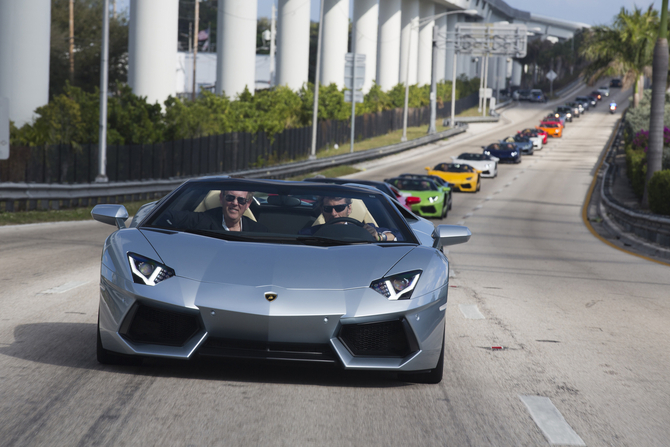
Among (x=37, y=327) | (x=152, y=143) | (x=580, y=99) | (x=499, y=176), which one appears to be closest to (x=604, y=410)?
(x=37, y=327)

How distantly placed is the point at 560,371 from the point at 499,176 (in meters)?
45.2

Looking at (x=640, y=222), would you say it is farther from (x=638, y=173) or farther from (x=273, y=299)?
(x=273, y=299)

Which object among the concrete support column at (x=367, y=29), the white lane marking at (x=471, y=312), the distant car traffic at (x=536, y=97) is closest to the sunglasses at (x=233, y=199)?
the white lane marking at (x=471, y=312)

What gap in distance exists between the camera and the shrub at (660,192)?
80.0ft

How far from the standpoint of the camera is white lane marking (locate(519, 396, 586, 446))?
477cm

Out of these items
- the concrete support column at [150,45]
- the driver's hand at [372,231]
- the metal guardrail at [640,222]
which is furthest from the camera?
the concrete support column at [150,45]

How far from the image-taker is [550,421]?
5.14 metres

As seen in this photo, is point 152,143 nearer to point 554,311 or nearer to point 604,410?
point 554,311

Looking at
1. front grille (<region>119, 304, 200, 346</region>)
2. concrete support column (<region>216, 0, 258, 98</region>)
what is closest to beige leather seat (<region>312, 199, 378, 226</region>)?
front grille (<region>119, 304, 200, 346</region>)

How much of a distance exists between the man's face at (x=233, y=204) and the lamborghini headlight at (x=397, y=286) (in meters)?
1.42

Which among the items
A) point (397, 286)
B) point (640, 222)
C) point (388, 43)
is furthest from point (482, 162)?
point (397, 286)

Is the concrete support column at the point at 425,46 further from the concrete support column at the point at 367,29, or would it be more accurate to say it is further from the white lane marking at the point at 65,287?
the white lane marking at the point at 65,287

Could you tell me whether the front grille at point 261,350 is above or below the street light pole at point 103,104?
Result: below

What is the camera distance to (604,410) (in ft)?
18.0
